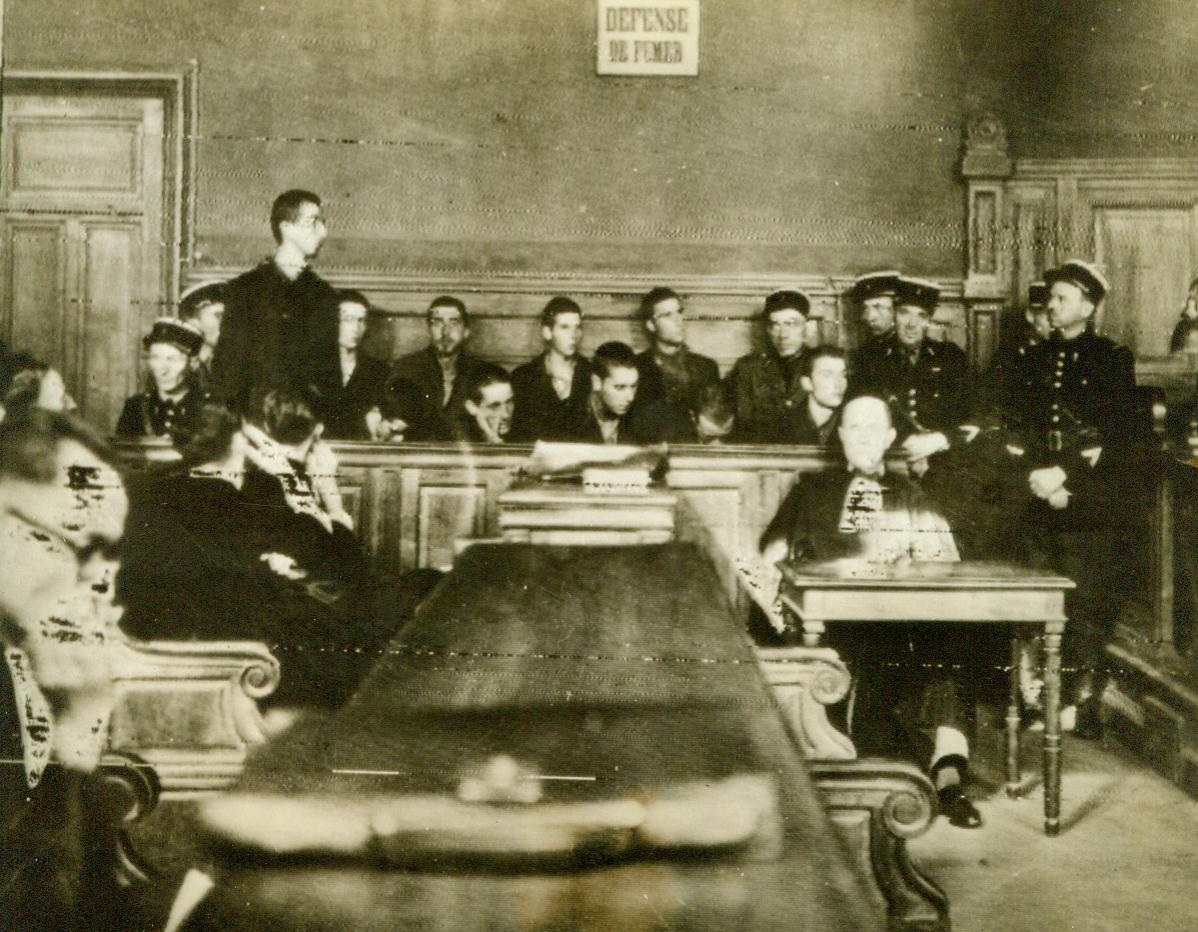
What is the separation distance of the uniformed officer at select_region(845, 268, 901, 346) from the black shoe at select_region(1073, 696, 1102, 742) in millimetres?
839

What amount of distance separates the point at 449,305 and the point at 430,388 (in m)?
0.18

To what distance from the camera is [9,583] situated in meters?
1.97

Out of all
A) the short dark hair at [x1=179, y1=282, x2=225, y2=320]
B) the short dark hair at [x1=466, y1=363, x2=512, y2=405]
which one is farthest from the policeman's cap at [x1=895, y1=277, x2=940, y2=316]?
the short dark hair at [x1=179, y1=282, x2=225, y2=320]

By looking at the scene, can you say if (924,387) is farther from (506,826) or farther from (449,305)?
(506,826)

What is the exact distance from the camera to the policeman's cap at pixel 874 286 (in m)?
2.02

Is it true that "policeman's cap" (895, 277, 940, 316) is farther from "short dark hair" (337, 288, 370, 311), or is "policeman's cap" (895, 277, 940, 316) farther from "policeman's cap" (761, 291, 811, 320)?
"short dark hair" (337, 288, 370, 311)

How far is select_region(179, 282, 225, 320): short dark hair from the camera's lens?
203 centimetres

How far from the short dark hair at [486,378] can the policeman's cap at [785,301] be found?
527 millimetres

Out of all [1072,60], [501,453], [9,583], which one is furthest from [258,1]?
[1072,60]

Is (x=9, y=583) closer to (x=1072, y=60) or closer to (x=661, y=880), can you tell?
(x=661, y=880)

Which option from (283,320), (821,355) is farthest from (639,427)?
(283,320)

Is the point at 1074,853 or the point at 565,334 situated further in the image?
the point at 565,334

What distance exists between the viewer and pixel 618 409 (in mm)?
2088

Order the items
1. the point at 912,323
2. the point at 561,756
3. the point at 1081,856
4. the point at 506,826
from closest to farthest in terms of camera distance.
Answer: the point at 506,826
the point at 561,756
the point at 1081,856
the point at 912,323
